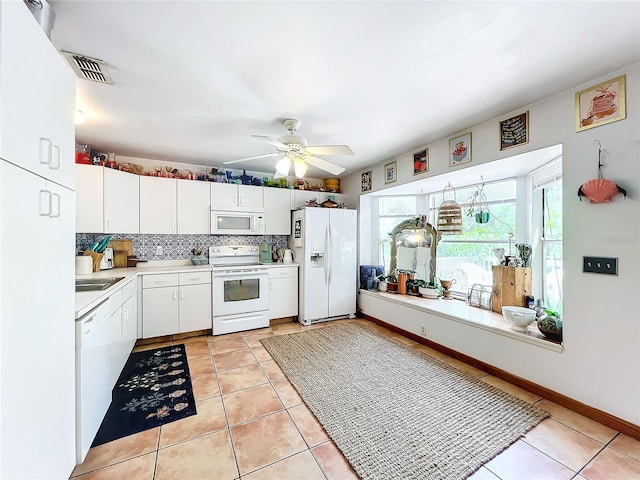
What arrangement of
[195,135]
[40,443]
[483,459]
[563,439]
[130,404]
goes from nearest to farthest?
[40,443] → [483,459] → [563,439] → [130,404] → [195,135]

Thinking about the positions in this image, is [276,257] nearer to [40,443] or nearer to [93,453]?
[93,453]

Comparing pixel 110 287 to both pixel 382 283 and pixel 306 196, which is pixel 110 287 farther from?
pixel 382 283

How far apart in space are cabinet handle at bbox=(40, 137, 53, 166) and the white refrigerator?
116 inches

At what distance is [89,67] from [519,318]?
12.3 ft

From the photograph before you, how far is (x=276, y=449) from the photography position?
159 centimetres

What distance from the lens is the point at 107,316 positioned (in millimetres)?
1817

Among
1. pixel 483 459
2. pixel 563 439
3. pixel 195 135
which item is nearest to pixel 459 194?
pixel 563 439

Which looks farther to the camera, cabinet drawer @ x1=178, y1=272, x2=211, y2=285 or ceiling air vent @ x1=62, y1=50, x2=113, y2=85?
cabinet drawer @ x1=178, y1=272, x2=211, y2=285

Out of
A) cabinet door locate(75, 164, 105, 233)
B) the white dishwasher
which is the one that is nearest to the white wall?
the white dishwasher

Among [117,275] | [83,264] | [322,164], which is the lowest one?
[117,275]

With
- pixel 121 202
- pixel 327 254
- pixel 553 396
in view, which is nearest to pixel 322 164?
pixel 327 254

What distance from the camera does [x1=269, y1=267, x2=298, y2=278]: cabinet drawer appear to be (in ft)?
12.7

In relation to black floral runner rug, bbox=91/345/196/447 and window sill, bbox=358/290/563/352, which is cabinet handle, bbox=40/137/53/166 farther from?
window sill, bbox=358/290/563/352

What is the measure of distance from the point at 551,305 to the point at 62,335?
12.2 ft
